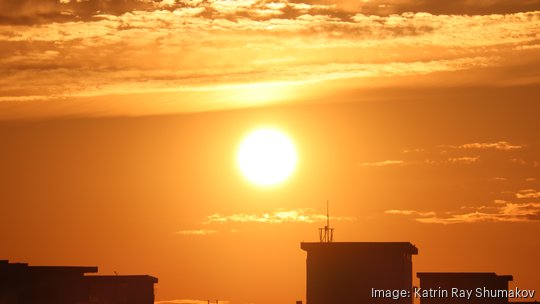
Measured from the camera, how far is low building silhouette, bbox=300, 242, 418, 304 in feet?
282

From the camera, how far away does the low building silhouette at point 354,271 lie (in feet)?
282

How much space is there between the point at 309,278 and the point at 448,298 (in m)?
9.97

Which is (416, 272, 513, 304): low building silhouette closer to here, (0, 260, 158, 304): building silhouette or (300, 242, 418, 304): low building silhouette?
(300, 242, 418, 304): low building silhouette

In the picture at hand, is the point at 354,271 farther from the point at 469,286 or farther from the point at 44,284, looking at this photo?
the point at 44,284

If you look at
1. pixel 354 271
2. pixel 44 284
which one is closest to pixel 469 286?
pixel 354 271

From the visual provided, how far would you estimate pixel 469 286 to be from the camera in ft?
284

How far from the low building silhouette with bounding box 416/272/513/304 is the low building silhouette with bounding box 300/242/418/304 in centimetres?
215

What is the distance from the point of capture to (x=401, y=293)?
284 ft

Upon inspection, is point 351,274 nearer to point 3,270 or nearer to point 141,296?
point 141,296

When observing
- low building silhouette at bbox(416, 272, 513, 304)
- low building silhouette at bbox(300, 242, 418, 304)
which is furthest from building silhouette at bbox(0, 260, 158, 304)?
low building silhouette at bbox(416, 272, 513, 304)

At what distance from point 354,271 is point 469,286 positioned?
27.1 feet

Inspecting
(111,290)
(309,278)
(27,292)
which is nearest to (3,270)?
(27,292)

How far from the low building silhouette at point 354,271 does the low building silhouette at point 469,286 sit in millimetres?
2150

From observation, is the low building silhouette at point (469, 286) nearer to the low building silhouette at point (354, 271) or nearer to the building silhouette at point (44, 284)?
the low building silhouette at point (354, 271)
